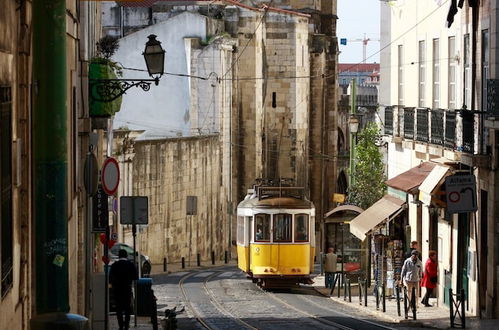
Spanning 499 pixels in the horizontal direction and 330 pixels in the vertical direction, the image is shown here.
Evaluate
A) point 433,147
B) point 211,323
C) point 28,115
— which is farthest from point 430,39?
point 28,115

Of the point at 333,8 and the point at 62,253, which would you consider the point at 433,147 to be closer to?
the point at 62,253

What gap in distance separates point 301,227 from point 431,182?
29.0 feet

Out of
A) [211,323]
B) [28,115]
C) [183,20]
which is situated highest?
[183,20]

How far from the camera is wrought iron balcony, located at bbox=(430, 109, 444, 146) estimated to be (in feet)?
96.5

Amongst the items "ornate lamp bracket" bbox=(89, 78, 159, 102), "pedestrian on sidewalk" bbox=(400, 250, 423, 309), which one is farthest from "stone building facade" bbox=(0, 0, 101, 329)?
"pedestrian on sidewalk" bbox=(400, 250, 423, 309)

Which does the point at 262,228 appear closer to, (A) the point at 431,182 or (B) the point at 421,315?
(A) the point at 431,182

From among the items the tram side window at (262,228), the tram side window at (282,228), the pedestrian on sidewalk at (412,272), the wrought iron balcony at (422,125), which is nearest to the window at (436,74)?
the wrought iron balcony at (422,125)

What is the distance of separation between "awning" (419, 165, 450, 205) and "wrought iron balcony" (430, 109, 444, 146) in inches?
32.1

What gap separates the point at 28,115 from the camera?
1200cm

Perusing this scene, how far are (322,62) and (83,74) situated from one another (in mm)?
50454

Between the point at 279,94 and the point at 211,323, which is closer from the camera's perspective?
the point at 211,323

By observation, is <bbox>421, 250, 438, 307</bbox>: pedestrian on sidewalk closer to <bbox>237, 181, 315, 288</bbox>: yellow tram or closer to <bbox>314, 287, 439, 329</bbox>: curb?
<bbox>314, 287, 439, 329</bbox>: curb

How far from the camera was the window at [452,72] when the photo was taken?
30344 millimetres

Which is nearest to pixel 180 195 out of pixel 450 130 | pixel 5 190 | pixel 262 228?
pixel 262 228
